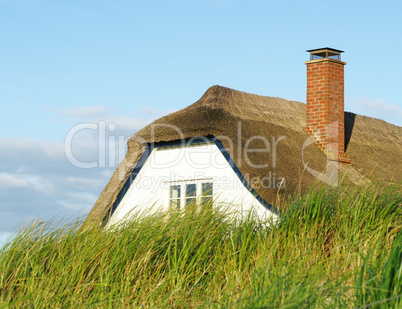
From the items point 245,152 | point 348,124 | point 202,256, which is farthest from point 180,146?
point 348,124

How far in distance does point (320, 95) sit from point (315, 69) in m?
0.63

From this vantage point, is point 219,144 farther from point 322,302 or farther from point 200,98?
point 322,302

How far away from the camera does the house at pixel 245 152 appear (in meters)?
9.18

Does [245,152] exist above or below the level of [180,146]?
below

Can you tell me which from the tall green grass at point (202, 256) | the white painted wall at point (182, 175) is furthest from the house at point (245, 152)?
the tall green grass at point (202, 256)


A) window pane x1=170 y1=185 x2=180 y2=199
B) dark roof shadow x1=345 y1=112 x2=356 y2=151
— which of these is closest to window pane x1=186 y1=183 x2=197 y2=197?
window pane x1=170 y1=185 x2=180 y2=199

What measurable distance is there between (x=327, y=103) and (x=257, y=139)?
2.47m

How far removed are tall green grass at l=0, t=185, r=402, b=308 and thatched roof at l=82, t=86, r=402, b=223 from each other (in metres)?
2.14

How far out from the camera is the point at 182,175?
9922mm

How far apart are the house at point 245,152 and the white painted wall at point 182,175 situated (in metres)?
0.02

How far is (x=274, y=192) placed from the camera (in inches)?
342

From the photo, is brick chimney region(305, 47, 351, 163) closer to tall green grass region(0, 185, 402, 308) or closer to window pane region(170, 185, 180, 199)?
window pane region(170, 185, 180, 199)

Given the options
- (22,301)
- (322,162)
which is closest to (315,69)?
(322,162)

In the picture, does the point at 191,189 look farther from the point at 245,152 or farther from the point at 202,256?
the point at 202,256
